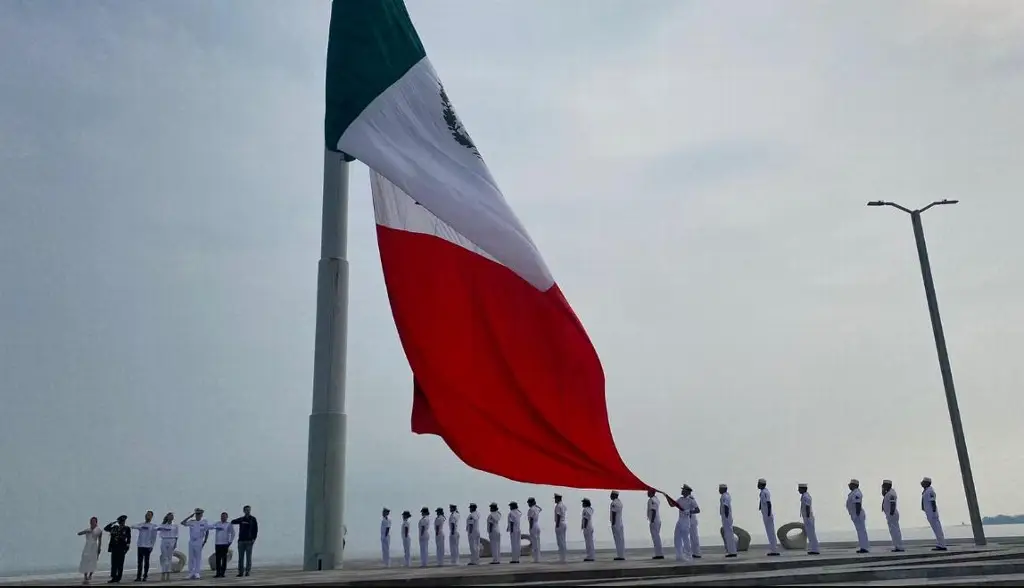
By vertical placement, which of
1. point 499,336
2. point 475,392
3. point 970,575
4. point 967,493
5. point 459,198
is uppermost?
point 459,198

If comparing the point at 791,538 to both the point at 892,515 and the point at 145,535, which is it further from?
the point at 145,535

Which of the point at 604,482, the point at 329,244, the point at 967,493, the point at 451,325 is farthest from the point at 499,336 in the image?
the point at 967,493

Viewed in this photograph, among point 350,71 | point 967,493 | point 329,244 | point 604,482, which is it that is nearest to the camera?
point 604,482

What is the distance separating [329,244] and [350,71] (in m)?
3.97

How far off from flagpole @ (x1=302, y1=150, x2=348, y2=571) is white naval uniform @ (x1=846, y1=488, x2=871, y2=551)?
1382cm

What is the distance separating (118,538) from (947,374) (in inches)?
917

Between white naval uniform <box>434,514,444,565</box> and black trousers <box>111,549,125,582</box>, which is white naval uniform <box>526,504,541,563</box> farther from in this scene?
black trousers <box>111,549,125,582</box>

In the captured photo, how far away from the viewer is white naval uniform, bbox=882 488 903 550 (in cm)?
2245

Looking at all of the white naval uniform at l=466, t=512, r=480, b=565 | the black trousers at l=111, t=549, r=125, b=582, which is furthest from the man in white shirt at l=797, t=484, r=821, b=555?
the black trousers at l=111, t=549, r=125, b=582

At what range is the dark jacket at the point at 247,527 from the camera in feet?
63.8

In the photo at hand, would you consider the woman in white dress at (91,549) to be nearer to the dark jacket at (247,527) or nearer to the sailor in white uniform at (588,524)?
the dark jacket at (247,527)

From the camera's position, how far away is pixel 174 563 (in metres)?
26.5

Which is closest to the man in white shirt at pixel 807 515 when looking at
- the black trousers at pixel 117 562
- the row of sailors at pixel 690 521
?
the row of sailors at pixel 690 521

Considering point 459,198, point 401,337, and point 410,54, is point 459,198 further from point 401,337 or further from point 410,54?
point 410,54
